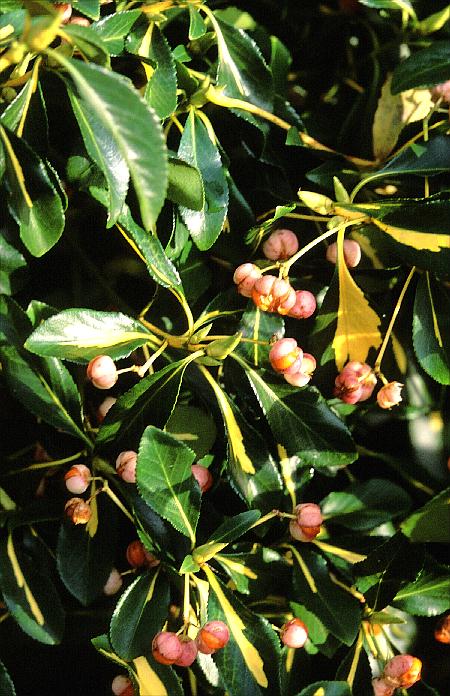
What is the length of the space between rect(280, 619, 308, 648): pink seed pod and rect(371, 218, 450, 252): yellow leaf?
0.36 meters

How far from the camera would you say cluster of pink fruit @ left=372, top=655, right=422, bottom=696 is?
27.7 inches

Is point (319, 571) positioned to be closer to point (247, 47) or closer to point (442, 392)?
point (442, 392)

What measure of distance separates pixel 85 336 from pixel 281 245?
0.21 meters

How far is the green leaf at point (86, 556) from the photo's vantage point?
718 millimetres

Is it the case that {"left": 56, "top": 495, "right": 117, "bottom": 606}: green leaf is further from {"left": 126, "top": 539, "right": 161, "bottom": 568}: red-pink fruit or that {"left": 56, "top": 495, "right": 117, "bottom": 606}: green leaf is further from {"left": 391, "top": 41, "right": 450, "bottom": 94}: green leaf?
{"left": 391, "top": 41, "right": 450, "bottom": 94}: green leaf

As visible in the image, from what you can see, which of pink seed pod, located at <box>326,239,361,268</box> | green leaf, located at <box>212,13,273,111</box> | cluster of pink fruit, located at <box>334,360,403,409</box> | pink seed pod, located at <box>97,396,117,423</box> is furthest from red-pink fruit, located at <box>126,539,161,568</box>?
green leaf, located at <box>212,13,273,111</box>

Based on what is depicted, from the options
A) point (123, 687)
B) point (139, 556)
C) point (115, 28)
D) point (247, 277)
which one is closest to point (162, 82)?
point (115, 28)

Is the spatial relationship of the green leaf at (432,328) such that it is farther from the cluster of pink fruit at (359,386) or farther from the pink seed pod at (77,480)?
the pink seed pod at (77,480)

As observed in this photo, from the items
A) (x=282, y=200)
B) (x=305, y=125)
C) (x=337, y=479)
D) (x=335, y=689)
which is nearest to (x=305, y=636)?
(x=335, y=689)

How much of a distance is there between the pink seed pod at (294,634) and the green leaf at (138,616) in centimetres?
11

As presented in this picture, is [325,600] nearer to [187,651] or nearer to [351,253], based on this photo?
[187,651]

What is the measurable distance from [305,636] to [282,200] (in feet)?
1.36

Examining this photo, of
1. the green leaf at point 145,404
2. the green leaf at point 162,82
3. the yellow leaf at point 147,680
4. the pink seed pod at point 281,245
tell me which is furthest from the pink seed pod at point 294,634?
the green leaf at point 162,82

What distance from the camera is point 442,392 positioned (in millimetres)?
837
